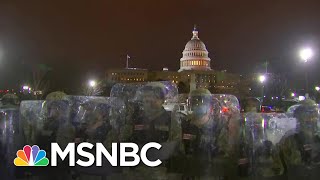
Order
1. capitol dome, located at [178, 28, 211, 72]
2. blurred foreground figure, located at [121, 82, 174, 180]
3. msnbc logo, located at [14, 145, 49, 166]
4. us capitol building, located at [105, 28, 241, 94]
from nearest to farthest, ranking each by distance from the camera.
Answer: blurred foreground figure, located at [121, 82, 174, 180] → msnbc logo, located at [14, 145, 49, 166] → us capitol building, located at [105, 28, 241, 94] → capitol dome, located at [178, 28, 211, 72]

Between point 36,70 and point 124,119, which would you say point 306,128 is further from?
point 36,70

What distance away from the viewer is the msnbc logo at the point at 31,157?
5301 millimetres

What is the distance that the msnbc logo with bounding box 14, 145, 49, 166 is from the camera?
17.4ft

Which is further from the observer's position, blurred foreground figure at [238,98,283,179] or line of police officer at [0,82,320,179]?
blurred foreground figure at [238,98,283,179]

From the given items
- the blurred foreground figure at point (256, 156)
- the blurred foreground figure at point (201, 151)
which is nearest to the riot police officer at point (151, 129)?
the blurred foreground figure at point (201, 151)

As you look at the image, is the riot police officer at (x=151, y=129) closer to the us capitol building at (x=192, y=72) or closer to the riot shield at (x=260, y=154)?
the riot shield at (x=260, y=154)

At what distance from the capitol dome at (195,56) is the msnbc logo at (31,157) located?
356ft

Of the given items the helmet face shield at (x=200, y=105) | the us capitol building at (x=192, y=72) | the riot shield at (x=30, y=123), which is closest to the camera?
the helmet face shield at (x=200, y=105)

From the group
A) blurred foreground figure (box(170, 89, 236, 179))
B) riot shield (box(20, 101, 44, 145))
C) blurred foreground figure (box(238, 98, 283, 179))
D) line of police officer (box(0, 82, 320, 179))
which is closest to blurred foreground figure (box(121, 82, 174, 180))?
line of police officer (box(0, 82, 320, 179))

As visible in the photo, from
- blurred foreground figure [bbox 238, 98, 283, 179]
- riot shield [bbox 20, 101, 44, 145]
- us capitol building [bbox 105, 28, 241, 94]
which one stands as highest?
us capitol building [bbox 105, 28, 241, 94]

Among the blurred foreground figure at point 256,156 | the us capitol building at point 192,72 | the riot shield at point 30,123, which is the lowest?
the blurred foreground figure at point 256,156

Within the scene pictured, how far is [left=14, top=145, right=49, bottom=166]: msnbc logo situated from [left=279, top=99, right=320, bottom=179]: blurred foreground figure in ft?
10.1

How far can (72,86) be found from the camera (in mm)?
45875

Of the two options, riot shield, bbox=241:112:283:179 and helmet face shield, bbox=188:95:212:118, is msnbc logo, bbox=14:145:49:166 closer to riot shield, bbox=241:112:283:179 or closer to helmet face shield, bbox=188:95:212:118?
helmet face shield, bbox=188:95:212:118
